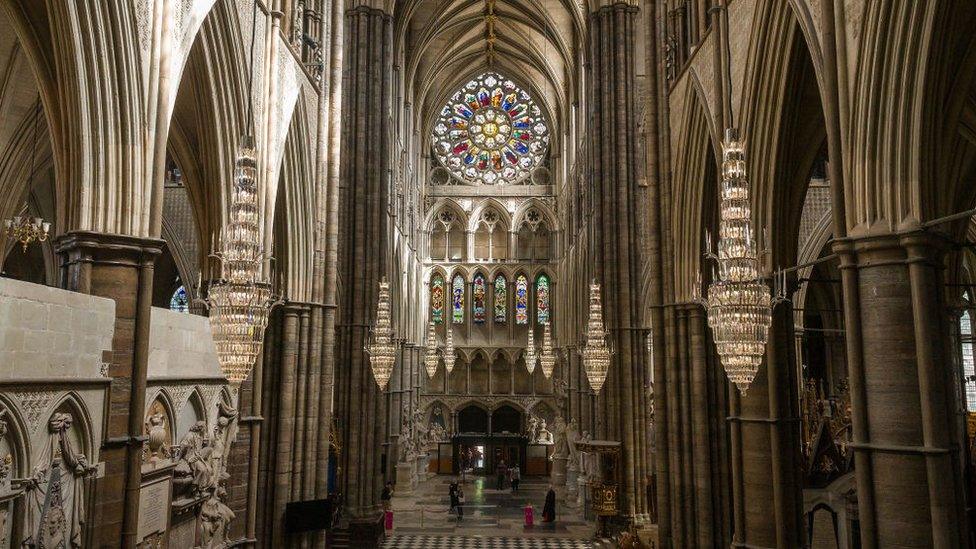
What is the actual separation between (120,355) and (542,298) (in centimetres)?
4016

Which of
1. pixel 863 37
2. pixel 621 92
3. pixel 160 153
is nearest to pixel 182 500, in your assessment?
pixel 160 153

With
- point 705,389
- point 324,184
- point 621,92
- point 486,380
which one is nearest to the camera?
point 705,389

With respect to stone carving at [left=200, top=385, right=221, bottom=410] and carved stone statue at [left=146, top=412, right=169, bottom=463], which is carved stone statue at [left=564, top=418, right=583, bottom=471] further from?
carved stone statue at [left=146, top=412, right=169, bottom=463]

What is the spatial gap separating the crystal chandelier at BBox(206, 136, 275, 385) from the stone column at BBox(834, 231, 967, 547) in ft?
22.1

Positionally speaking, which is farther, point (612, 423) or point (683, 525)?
point (612, 423)

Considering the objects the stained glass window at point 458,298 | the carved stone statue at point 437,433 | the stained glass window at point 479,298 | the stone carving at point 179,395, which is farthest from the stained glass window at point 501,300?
the stone carving at point 179,395

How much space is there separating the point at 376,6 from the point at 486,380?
25.9 metres

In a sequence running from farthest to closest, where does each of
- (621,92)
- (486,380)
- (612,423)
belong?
1. (486,380)
2. (621,92)
3. (612,423)

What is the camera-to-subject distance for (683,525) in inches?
587

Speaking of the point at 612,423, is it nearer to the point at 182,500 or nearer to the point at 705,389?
the point at 705,389

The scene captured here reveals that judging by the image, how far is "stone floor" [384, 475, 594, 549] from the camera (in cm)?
2252

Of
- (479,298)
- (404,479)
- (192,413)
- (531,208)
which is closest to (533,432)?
(404,479)

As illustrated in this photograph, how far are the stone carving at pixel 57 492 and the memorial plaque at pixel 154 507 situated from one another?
131 cm

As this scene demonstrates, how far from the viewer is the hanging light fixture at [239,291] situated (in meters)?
8.82
